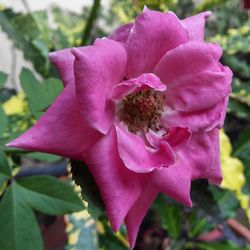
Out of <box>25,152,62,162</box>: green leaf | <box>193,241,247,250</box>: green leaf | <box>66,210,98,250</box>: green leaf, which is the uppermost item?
<box>25,152,62,162</box>: green leaf

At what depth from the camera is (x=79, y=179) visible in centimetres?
35

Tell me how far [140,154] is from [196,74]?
89 millimetres

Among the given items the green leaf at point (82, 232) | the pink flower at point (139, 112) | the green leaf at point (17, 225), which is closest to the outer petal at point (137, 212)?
the pink flower at point (139, 112)

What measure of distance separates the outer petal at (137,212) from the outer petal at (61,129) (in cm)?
8

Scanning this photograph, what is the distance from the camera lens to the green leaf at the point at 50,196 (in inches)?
17.3

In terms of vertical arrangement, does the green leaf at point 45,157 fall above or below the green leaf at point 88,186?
below

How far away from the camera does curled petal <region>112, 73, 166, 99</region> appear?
13.2 inches

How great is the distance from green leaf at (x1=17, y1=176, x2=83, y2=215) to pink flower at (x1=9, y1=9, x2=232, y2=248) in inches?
3.7

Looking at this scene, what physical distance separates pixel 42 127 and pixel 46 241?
1.46ft

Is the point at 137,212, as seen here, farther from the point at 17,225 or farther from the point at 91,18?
the point at 91,18

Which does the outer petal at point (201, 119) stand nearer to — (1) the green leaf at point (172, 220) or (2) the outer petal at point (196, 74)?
(2) the outer petal at point (196, 74)

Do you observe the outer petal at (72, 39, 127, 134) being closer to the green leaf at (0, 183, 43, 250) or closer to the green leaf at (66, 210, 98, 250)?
the green leaf at (0, 183, 43, 250)

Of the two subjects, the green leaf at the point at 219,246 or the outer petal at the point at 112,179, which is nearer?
the outer petal at the point at 112,179

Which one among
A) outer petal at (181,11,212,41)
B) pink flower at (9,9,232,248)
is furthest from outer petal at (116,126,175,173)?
outer petal at (181,11,212,41)
